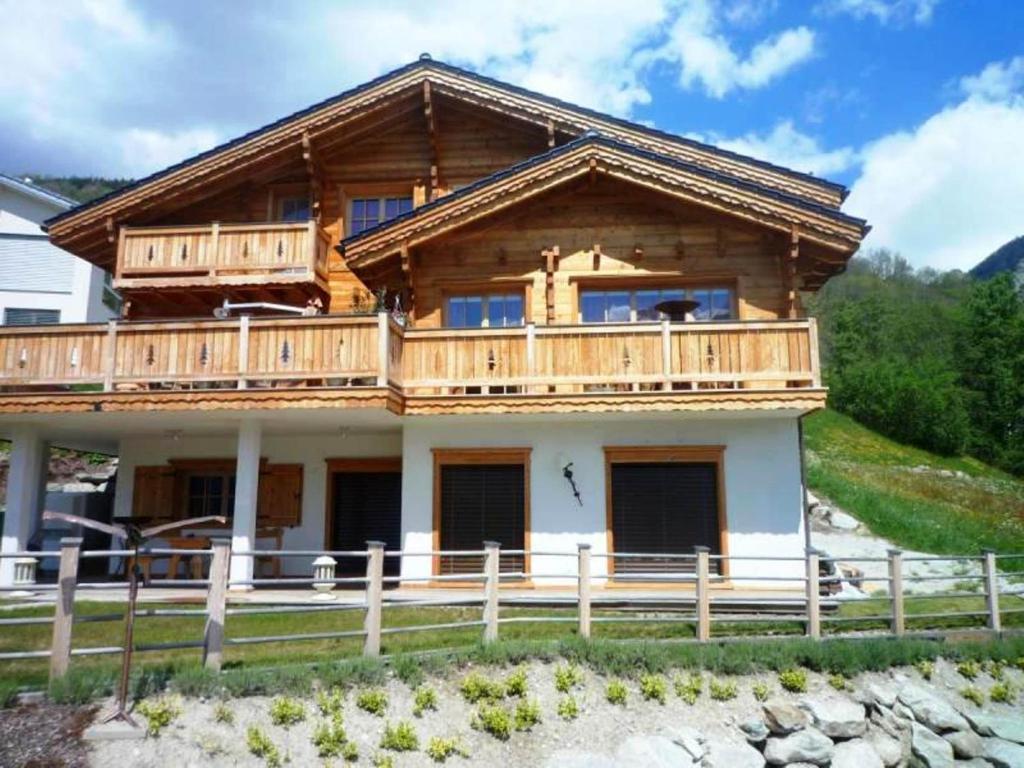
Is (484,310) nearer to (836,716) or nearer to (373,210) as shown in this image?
(373,210)

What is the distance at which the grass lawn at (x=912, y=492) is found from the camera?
973 inches

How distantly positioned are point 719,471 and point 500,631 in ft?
17.9

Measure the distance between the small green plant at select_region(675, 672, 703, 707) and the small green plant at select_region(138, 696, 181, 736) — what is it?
5.68m

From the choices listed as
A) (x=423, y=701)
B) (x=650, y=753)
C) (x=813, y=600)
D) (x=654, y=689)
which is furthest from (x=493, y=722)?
(x=813, y=600)

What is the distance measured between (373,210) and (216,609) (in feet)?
37.3

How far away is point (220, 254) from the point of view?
1675 cm

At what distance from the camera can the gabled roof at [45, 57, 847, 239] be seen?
17125mm

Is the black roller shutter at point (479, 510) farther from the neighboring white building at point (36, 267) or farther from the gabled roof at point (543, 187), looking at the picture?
the neighboring white building at point (36, 267)

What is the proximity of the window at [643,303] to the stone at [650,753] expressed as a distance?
832 centimetres

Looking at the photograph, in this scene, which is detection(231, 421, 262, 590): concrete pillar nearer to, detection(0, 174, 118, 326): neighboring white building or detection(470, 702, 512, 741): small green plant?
detection(470, 702, 512, 741): small green plant

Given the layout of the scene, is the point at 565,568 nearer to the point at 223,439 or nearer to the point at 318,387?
the point at 318,387

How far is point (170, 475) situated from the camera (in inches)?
657

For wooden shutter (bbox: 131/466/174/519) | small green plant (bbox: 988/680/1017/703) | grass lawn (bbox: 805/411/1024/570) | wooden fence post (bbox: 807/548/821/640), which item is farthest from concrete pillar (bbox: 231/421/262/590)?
→ grass lawn (bbox: 805/411/1024/570)

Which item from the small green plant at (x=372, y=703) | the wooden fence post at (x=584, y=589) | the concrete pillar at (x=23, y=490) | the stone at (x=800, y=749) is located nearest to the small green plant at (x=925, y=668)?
the stone at (x=800, y=749)
